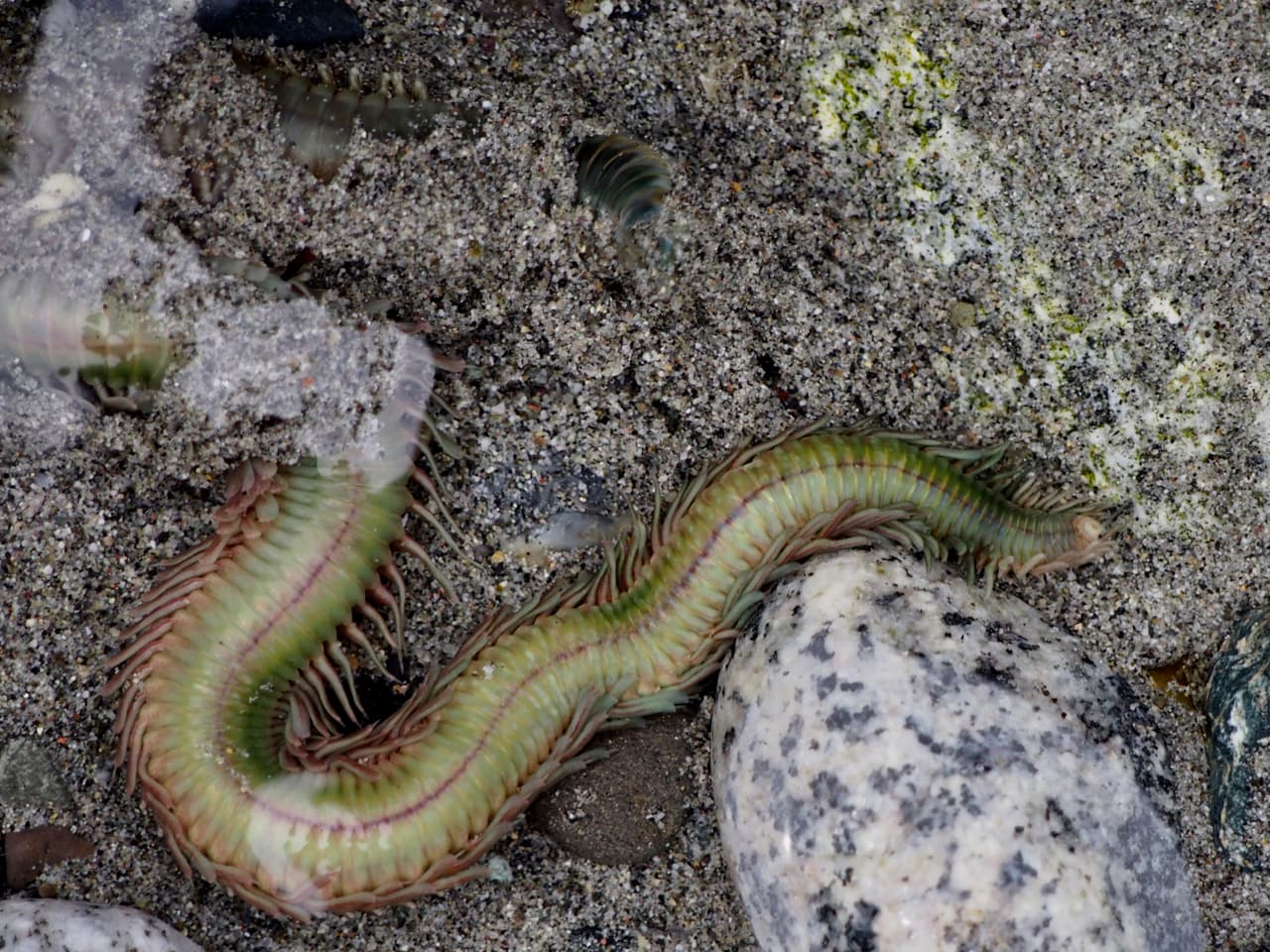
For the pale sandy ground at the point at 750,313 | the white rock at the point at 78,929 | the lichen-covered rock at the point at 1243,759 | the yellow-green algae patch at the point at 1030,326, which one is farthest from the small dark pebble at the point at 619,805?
the lichen-covered rock at the point at 1243,759

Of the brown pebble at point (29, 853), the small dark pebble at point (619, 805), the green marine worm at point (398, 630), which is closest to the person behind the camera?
the green marine worm at point (398, 630)

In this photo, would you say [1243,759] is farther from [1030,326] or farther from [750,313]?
[750,313]

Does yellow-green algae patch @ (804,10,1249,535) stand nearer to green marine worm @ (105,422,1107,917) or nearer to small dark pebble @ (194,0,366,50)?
green marine worm @ (105,422,1107,917)

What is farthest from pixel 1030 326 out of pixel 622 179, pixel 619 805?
pixel 619 805

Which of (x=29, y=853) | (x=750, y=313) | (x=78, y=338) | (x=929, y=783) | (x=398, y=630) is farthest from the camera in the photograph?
(x=750, y=313)

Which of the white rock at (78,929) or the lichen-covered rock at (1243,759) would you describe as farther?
the lichen-covered rock at (1243,759)

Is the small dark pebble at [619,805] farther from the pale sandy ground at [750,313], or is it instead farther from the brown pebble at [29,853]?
the brown pebble at [29,853]

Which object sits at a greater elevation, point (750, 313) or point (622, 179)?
point (622, 179)
